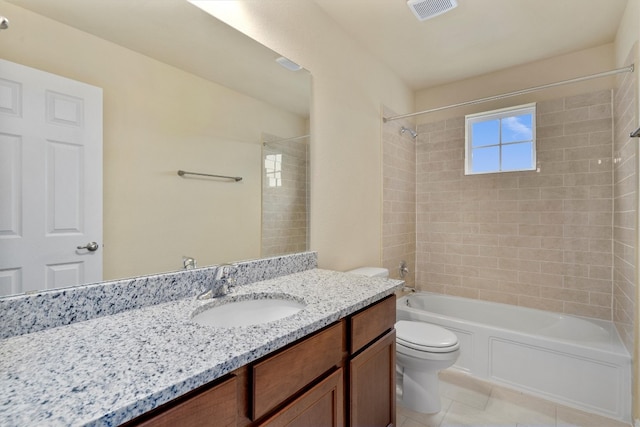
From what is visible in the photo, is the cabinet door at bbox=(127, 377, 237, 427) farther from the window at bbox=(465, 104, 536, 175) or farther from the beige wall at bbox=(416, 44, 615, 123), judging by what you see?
the beige wall at bbox=(416, 44, 615, 123)

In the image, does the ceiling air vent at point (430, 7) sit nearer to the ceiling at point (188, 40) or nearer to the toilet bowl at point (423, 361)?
the ceiling at point (188, 40)

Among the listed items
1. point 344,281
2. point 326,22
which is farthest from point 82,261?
point 326,22

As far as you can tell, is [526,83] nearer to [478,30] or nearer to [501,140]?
[501,140]

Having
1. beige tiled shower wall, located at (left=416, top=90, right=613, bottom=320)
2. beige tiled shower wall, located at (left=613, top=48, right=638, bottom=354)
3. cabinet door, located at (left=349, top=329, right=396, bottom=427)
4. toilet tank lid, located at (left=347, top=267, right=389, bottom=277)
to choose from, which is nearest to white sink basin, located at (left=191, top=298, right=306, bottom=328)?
cabinet door, located at (left=349, top=329, right=396, bottom=427)

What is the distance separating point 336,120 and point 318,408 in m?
1.66

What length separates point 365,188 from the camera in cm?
241

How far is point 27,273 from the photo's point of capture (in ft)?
2.86

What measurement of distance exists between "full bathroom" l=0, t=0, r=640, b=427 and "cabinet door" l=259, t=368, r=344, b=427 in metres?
0.02

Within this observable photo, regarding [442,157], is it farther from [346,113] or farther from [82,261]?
[82,261]

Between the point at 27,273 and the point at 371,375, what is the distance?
1232mm

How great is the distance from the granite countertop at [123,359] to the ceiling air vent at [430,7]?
1818mm

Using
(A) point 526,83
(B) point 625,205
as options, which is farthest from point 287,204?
(A) point 526,83

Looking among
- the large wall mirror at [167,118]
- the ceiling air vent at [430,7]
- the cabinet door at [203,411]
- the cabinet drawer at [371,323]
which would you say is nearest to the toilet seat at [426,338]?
the cabinet drawer at [371,323]

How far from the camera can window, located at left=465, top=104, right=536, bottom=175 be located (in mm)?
2719
